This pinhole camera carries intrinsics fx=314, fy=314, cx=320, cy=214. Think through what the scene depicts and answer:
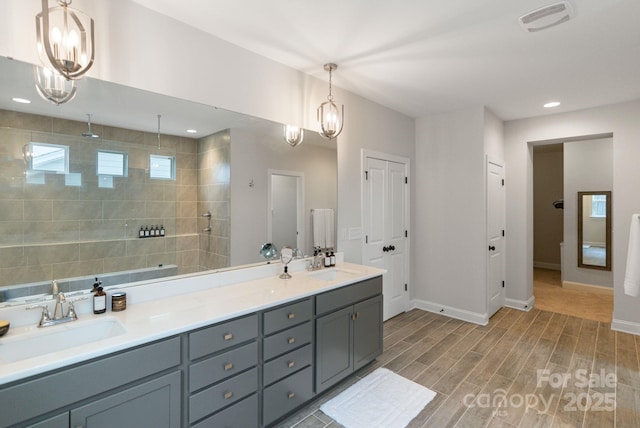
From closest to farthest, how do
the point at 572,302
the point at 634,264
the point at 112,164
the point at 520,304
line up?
the point at 112,164
the point at 634,264
the point at 520,304
the point at 572,302

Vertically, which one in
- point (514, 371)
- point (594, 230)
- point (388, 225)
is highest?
point (388, 225)

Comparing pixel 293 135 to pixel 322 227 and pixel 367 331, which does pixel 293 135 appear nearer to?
pixel 322 227

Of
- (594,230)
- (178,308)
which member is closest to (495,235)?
(594,230)

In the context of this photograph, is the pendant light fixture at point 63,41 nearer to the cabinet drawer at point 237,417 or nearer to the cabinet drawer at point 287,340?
the cabinet drawer at point 287,340

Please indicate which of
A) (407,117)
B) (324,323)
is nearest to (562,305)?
(407,117)

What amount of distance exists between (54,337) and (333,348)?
172cm

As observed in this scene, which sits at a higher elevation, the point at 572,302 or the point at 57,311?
the point at 57,311

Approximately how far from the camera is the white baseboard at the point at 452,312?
3.91 m

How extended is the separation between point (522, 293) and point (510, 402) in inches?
100

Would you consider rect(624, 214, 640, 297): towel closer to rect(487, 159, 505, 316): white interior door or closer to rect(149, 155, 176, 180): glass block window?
rect(487, 159, 505, 316): white interior door

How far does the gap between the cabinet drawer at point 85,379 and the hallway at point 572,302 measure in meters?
4.98

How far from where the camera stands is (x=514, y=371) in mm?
2809

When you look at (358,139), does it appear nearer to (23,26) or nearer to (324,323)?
(324,323)

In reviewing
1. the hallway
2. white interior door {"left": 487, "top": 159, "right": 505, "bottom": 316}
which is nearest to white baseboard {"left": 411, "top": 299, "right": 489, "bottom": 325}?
white interior door {"left": 487, "top": 159, "right": 505, "bottom": 316}
